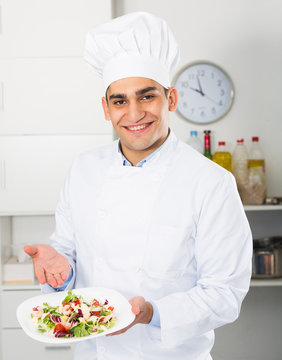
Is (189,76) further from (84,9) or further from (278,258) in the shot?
(278,258)

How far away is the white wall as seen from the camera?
3100 millimetres

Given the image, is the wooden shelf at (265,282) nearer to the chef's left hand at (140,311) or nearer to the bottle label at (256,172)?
the bottle label at (256,172)

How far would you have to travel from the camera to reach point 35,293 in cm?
282

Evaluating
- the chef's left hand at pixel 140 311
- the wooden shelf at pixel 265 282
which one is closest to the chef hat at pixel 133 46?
the chef's left hand at pixel 140 311

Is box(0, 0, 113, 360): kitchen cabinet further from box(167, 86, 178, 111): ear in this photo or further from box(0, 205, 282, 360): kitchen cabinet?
box(167, 86, 178, 111): ear

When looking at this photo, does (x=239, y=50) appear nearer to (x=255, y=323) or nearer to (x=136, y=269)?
(x=255, y=323)

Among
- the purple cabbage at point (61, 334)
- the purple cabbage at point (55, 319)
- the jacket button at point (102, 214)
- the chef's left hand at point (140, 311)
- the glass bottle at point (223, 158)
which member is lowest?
the purple cabbage at point (61, 334)

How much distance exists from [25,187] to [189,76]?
3.93 feet

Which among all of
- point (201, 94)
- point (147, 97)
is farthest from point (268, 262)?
point (147, 97)

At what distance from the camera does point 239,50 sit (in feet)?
10.2

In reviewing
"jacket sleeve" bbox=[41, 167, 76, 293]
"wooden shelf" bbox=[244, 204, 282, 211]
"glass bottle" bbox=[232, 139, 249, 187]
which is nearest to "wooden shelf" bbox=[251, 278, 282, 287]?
"wooden shelf" bbox=[244, 204, 282, 211]

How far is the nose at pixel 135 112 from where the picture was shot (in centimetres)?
146

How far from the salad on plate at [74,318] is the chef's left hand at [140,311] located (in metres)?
0.06

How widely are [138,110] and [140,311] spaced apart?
1.86 ft
